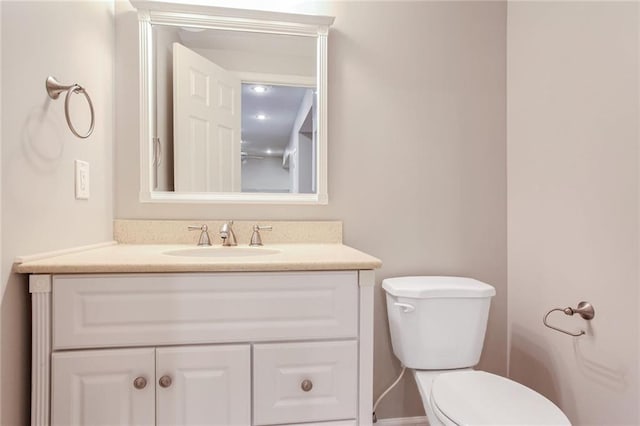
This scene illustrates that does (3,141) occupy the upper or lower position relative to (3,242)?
upper

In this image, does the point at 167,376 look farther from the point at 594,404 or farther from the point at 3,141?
the point at 594,404

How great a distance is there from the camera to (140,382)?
2.70 feet

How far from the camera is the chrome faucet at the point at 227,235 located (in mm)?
Result: 1271

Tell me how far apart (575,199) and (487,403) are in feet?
2.59

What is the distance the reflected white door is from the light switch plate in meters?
0.33

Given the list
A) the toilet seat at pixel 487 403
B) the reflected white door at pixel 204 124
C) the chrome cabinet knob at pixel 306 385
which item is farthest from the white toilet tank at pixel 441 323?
the reflected white door at pixel 204 124

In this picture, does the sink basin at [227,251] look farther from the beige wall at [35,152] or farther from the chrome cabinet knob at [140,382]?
the chrome cabinet knob at [140,382]

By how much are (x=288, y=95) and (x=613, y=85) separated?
3.82 ft

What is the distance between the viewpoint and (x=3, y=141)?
74cm

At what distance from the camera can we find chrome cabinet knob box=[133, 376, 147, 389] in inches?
32.4

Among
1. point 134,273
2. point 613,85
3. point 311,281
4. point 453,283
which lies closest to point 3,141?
point 134,273

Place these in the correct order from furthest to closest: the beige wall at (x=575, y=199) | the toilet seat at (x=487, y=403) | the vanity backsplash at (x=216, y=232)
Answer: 1. the vanity backsplash at (x=216, y=232)
2. the beige wall at (x=575, y=199)
3. the toilet seat at (x=487, y=403)

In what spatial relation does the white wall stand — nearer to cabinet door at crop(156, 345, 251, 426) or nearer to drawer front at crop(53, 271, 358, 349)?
drawer front at crop(53, 271, 358, 349)

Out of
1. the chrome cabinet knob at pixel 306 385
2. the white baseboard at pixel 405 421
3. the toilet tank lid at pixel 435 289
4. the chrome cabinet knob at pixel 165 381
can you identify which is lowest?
the white baseboard at pixel 405 421
